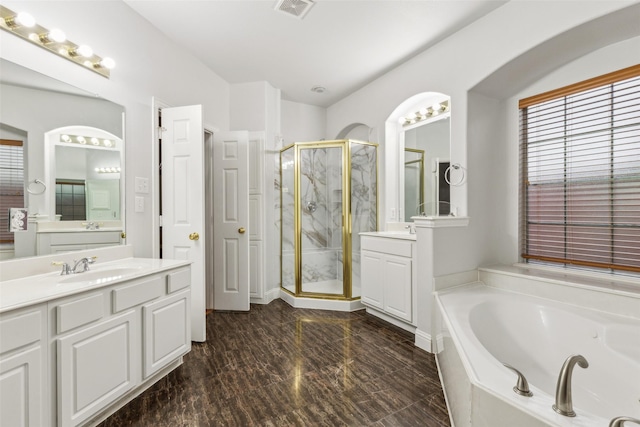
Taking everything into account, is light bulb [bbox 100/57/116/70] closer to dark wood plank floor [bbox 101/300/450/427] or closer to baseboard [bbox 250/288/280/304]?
dark wood plank floor [bbox 101/300/450/427]

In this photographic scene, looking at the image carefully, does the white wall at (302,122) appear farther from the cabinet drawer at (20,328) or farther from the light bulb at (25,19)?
the cabinet drawer at (20,328)

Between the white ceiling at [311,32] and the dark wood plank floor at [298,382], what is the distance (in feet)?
9.08

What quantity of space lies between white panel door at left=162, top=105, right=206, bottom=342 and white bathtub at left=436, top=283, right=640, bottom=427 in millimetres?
2012

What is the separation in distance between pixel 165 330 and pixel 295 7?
2609 mm

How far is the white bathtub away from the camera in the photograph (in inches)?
41.1

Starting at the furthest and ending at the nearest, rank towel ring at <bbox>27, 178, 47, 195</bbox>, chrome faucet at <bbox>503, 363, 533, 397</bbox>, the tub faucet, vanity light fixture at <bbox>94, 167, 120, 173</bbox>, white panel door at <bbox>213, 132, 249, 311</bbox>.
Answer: white panel door at <bbox>213, 132, 249, 311</bbox> < vanity light fixture at <bbox>94, 167, 120, 173</bbox> < towel ring at <bbox>27, 178, 47, 195</bbox> < chrome faucet at <bbox>503, 363, 533, 397</bbox> < the tub faucet

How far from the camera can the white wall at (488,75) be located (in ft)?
6.56

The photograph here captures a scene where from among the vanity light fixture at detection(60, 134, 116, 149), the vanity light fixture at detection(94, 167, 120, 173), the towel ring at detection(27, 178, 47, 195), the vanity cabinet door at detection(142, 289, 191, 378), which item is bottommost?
the vanity cabinet door at detection(142, 289, 191, 378)

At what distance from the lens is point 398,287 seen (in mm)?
2730

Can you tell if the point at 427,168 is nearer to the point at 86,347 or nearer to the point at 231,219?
the point at 231,219

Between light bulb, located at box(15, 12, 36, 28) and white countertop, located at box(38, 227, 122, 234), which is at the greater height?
light bulb, located at box(15, 12, 36, 28)

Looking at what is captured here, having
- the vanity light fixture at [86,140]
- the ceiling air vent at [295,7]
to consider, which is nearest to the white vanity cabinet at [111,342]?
the vanity light fixture at [86,140]

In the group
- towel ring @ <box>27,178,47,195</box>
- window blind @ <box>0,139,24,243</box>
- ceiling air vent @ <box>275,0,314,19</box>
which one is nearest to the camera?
window blind @ <box>0,139,24,243</box>

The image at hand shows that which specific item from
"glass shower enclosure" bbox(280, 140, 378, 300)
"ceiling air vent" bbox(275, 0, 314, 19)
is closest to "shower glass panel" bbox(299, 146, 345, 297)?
"glass shower enclosure" bbox(280, 140, 378, 300)
